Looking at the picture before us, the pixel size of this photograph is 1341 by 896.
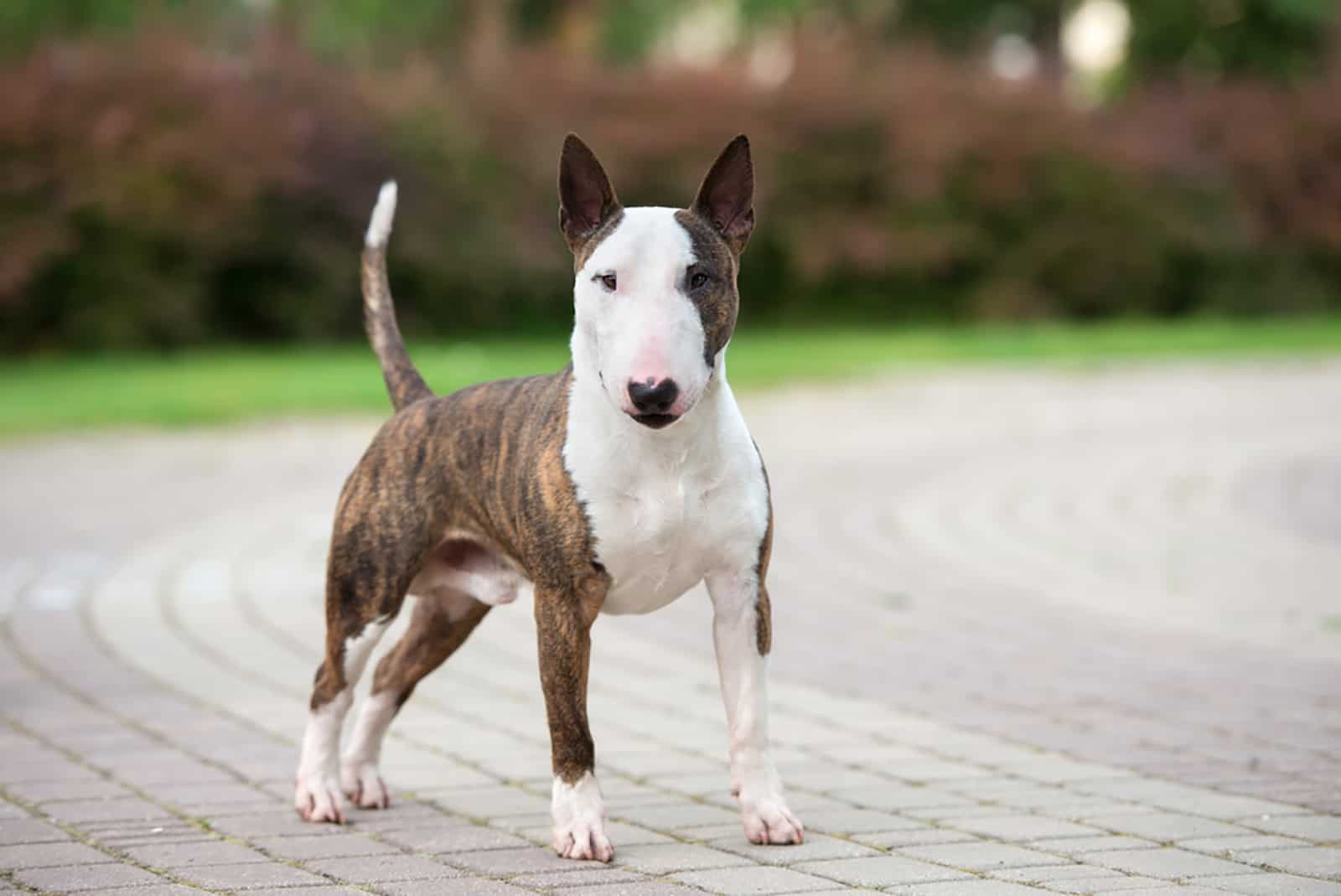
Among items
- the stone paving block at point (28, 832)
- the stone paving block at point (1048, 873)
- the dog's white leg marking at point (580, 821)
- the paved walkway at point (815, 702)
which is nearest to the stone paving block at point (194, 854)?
the paved walkway at point (815, 702)

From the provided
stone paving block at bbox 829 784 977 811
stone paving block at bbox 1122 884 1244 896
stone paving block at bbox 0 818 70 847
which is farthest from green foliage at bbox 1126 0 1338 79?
stone paving block at bbox 0 818 70 847

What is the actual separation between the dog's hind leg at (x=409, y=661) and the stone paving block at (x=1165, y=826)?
169cm

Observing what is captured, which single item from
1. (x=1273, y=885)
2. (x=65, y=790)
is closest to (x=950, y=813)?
(x=1273, y=885)

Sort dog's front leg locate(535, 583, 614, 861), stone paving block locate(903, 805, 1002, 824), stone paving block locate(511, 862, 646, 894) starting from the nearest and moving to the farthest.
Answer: stone paving block locate(511, 862, 646, 894) < dog's front leg locate(535, 583, 614, 861) < stone paving block locate(903, 805, 1002, 824)

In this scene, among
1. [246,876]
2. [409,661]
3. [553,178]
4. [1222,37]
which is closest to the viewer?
[246,876]

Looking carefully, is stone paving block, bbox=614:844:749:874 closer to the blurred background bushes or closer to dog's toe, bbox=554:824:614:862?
dog's toe, bbox=554:824:614:862

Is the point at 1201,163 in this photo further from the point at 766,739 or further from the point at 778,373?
the point at 766,739

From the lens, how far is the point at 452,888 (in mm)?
3838

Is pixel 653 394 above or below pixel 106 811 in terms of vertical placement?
above

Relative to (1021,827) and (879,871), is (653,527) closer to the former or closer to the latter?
(879,871)

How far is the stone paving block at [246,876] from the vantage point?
3895mm

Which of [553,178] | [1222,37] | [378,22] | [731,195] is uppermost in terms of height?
[1222,37]

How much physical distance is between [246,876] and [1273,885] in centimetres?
216

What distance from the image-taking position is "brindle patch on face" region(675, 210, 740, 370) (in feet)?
Answer: 12.8
